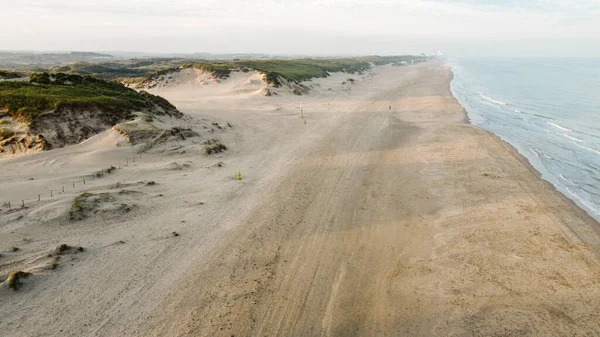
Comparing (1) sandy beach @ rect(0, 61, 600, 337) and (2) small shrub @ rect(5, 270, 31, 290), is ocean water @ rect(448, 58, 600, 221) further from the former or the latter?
(2) small shrub @ rect(5, 270, 31, 290)

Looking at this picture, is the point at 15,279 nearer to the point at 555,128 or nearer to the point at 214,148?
the point at 214,148

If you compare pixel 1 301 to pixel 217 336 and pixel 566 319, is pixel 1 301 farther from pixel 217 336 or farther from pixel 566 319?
pixel 566 319

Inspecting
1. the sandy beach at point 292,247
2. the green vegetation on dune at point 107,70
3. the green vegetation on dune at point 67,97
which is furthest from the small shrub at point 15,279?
the green vegetation on dune at point 107,70

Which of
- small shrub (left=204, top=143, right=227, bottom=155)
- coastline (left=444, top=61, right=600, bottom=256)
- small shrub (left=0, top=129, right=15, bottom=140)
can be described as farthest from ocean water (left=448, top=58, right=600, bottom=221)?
small shrub (left=0, top=129, right=15, bottom=140)

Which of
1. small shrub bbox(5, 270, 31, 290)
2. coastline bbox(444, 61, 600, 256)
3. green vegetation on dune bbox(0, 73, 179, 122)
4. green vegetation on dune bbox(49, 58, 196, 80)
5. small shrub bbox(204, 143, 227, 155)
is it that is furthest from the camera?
green vegetation on dune bbox(49, 58, 196, 80)

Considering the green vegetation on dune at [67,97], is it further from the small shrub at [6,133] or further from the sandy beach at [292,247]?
the sandy beach at [292,247]

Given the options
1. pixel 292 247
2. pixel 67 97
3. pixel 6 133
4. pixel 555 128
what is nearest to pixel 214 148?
pixel 67 97
